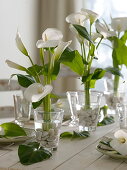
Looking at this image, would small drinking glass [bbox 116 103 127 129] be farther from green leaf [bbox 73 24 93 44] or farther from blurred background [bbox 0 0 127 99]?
blurred background [bbox 0 0 127 99]

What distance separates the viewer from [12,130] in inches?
67.4

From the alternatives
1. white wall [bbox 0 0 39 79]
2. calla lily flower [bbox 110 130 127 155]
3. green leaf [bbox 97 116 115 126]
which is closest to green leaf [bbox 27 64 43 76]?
calla lily flower [bbox 110 130 127 155]

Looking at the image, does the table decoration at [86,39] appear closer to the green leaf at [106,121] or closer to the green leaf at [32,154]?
the green leaf at [106,121]

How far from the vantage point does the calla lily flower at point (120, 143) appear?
1480 mm

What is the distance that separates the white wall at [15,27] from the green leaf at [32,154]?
232 cm

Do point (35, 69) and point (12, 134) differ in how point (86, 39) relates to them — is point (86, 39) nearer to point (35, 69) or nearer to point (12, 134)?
point (35, 69)

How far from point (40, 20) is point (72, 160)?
2.93 meters

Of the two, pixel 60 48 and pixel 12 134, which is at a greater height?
pixel 60 48

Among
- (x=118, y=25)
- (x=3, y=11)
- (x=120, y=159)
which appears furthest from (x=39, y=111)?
(x=3, y=11)

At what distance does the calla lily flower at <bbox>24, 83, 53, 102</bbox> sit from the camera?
4.90ft

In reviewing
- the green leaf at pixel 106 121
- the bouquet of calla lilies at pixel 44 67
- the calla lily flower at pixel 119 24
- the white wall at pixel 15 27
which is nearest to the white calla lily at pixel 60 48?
the bouquet of calla lilies at pixel 44 67

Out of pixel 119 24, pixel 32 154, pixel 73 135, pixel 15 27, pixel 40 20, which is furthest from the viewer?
pixel 40 20

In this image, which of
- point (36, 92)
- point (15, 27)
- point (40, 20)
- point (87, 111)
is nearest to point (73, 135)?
point (87, 111)

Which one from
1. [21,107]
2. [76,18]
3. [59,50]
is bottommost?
[21,107]
